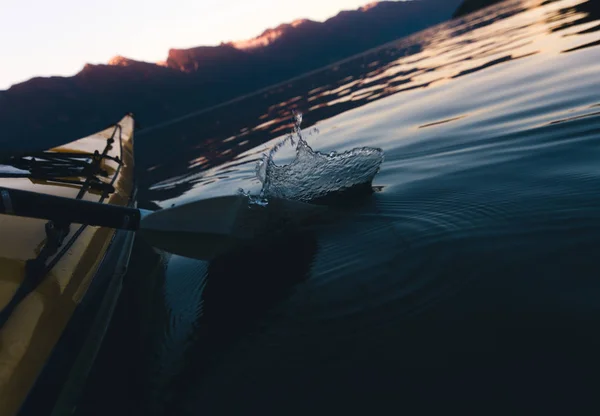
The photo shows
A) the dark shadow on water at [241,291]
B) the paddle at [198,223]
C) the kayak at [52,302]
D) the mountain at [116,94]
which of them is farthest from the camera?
the mountain at [116,94]

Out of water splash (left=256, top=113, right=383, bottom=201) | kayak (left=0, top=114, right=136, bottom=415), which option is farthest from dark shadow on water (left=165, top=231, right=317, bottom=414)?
water splash (left=256, top=113, right=383, bottom=201)

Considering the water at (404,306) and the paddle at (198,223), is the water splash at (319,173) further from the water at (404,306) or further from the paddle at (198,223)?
the paddle at (198,223)

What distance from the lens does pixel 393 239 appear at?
3.43 m

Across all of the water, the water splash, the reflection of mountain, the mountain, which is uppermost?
the mountain

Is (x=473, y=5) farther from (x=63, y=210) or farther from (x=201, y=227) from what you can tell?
(x=63, y=210)

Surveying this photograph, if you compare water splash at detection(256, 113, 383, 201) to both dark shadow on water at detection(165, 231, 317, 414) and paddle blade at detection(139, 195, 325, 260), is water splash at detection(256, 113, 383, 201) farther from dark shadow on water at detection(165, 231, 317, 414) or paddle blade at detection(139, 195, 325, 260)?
paddle blade at detection(139, 195, 325, 260)

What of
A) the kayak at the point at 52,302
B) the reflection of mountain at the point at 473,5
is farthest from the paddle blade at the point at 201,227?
the reflection of mountain at the point at 473,5

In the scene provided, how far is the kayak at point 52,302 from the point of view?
6.73 ft

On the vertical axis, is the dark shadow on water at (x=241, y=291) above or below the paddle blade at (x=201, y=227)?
below

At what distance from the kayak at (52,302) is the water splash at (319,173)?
221 cm

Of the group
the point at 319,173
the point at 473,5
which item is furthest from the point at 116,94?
the point at 319,173

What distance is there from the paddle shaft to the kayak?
2.0 inches

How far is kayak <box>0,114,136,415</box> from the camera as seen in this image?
2053 mm

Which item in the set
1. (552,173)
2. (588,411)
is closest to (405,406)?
(588,411)
